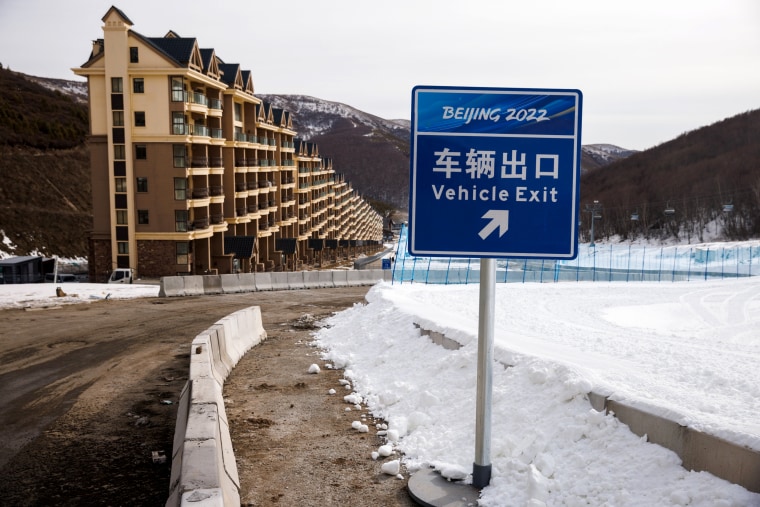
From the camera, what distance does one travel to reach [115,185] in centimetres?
4962

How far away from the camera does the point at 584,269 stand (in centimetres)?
4244

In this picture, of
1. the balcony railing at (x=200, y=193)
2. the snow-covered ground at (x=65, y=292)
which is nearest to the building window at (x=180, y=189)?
the balcony railing at (x=200, y=193)

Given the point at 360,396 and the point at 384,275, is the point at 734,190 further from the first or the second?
the point at 360,396

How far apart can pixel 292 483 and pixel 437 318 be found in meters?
7.15

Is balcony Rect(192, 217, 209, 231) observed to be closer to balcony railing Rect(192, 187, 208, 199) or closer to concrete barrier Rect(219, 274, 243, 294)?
balcony railing Rect(192, 187, 208, 199)

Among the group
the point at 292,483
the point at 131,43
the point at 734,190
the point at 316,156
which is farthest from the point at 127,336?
the point at 734,190

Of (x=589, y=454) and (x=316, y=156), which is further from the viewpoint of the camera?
(x=316, y=156)

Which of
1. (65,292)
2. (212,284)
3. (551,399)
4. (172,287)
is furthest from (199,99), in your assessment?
(551,399)

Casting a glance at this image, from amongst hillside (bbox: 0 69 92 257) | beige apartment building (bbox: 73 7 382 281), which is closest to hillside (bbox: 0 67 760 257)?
hillside (bbox: 0 69 92 257)

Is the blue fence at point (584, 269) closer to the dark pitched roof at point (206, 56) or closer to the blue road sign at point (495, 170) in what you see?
the blue road sign at point (495, 170)

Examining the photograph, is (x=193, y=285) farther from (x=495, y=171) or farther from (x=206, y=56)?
(x=206, y=56)

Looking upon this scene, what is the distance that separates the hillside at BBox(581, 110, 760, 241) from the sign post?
297 ft

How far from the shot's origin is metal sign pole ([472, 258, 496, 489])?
21.7 ft

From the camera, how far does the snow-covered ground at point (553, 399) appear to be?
5.93m
